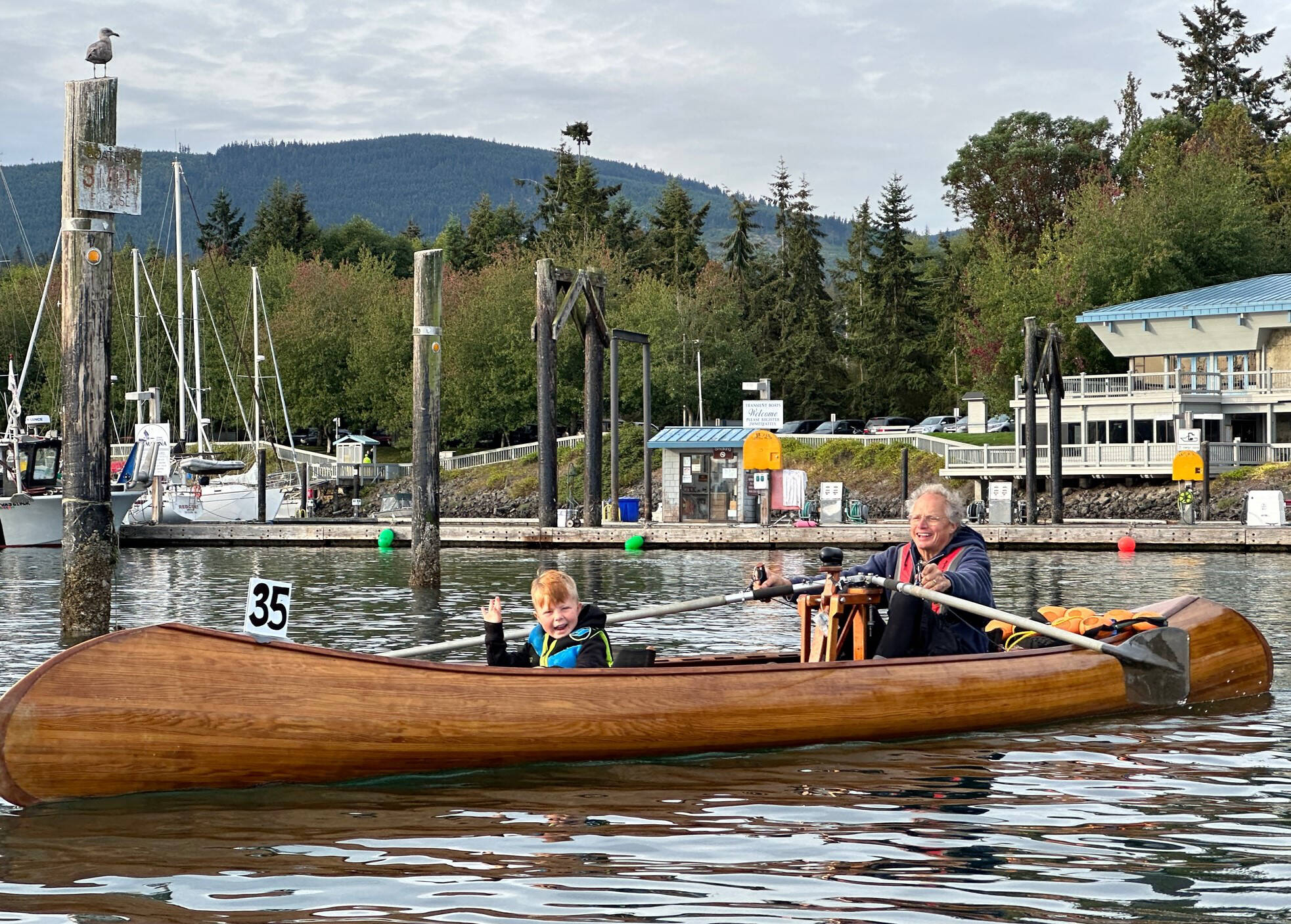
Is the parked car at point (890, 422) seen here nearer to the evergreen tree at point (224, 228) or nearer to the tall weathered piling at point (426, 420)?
the tall weathered piling at point (426, 420)

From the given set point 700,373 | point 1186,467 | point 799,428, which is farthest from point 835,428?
point 1186,467

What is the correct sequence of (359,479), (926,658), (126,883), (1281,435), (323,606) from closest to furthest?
(126,883), (926,658), (323,606), (1281,435), (359,479)

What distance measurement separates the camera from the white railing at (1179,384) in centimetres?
5403

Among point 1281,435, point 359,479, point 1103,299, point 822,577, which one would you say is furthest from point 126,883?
point 1103,299

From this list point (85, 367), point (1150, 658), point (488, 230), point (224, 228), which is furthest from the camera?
point (224, 228)

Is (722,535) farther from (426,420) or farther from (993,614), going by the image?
(993,614)

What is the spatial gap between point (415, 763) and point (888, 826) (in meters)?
3.04

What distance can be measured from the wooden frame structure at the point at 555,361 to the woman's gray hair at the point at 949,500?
2254 cm

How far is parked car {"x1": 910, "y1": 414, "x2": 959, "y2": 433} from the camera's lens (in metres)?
69.8

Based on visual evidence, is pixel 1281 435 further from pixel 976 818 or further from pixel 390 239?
pixel 390 239

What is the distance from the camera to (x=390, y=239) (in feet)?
446

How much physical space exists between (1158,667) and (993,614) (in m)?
2.54

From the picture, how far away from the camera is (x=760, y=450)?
4019 cm

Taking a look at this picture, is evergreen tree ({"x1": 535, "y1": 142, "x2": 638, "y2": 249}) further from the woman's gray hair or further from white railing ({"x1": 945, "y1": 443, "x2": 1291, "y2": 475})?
the woman's gray hair
